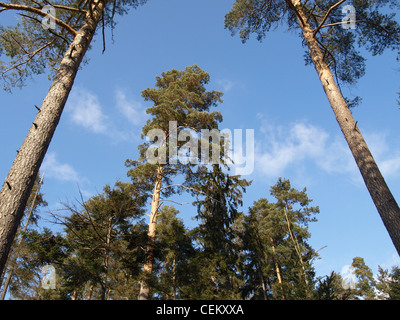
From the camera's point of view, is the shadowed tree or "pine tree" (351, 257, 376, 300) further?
"pine tree" (351, 257, 376, 300)

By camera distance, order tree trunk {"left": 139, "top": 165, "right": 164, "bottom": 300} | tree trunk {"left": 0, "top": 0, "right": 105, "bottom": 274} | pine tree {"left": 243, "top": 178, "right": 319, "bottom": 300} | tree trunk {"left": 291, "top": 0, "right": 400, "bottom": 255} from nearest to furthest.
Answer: tree trunk {"left": 0, "top": 0, "right": 105, "bottom": 274} < tree trunk {"left": 291, "top": 0, "right": 400, "bottom": 255} < tree trunk {"left": 139, "top": 165, "right": 164, "bottom": 300} < pine tree {"left": 243, "top": 178, "right": 319, "bottom": 300}

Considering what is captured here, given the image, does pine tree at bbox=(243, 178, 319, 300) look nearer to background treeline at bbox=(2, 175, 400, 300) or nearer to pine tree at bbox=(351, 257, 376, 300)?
background treeline at bbox=(2, 175, 400, 300)

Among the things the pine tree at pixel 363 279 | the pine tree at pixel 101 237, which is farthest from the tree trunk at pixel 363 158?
the pine tree at pixel 363 279

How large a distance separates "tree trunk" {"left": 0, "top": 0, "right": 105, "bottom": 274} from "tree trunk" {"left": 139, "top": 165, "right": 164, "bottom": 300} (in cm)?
606

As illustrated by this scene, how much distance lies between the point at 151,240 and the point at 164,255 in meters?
0.84

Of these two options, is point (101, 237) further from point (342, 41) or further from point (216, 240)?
point (342, 41)

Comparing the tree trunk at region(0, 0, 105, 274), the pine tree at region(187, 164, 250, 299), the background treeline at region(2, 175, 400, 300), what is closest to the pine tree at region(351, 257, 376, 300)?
the background treeline at region(2, 175, 400, 300)

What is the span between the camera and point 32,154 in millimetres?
3920

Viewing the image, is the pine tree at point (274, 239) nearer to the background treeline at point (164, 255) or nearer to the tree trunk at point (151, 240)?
the background treeline at point (164, 255)

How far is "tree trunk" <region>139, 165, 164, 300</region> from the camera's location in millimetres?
8648

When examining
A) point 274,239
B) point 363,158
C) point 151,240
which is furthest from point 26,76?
point 274,239
